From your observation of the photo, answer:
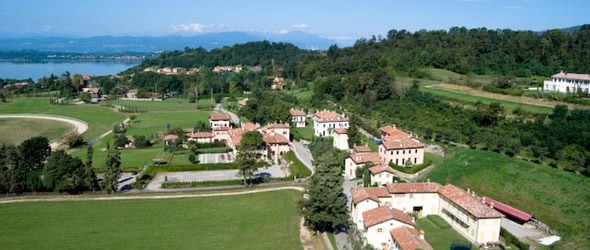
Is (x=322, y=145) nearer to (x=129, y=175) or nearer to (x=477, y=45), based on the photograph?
(x=129, y=175)

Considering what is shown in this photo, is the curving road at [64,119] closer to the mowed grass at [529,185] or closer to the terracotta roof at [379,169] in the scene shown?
the terracotta roof at [379,169]

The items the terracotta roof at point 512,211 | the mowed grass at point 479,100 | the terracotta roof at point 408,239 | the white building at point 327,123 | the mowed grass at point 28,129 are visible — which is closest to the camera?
the terracotta roof at point 408,239

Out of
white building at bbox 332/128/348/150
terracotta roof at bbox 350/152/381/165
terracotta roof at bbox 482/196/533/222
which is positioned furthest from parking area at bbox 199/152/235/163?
terracotta roof at bbox 482/196/533/222

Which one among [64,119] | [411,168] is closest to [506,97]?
[411,168]

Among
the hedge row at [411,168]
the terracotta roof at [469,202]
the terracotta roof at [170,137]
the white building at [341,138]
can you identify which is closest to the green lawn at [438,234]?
the terracotta roof at [469,202]

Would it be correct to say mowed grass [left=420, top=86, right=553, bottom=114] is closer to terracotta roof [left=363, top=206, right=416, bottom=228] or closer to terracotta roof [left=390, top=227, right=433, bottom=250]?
terracotta roof [left=363, top=206, right=416, bottom=228]

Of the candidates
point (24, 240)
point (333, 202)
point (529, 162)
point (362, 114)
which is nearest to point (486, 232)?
point (333, 202)

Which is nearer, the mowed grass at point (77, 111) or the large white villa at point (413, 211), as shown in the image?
the large white villa at point (413, 211)
